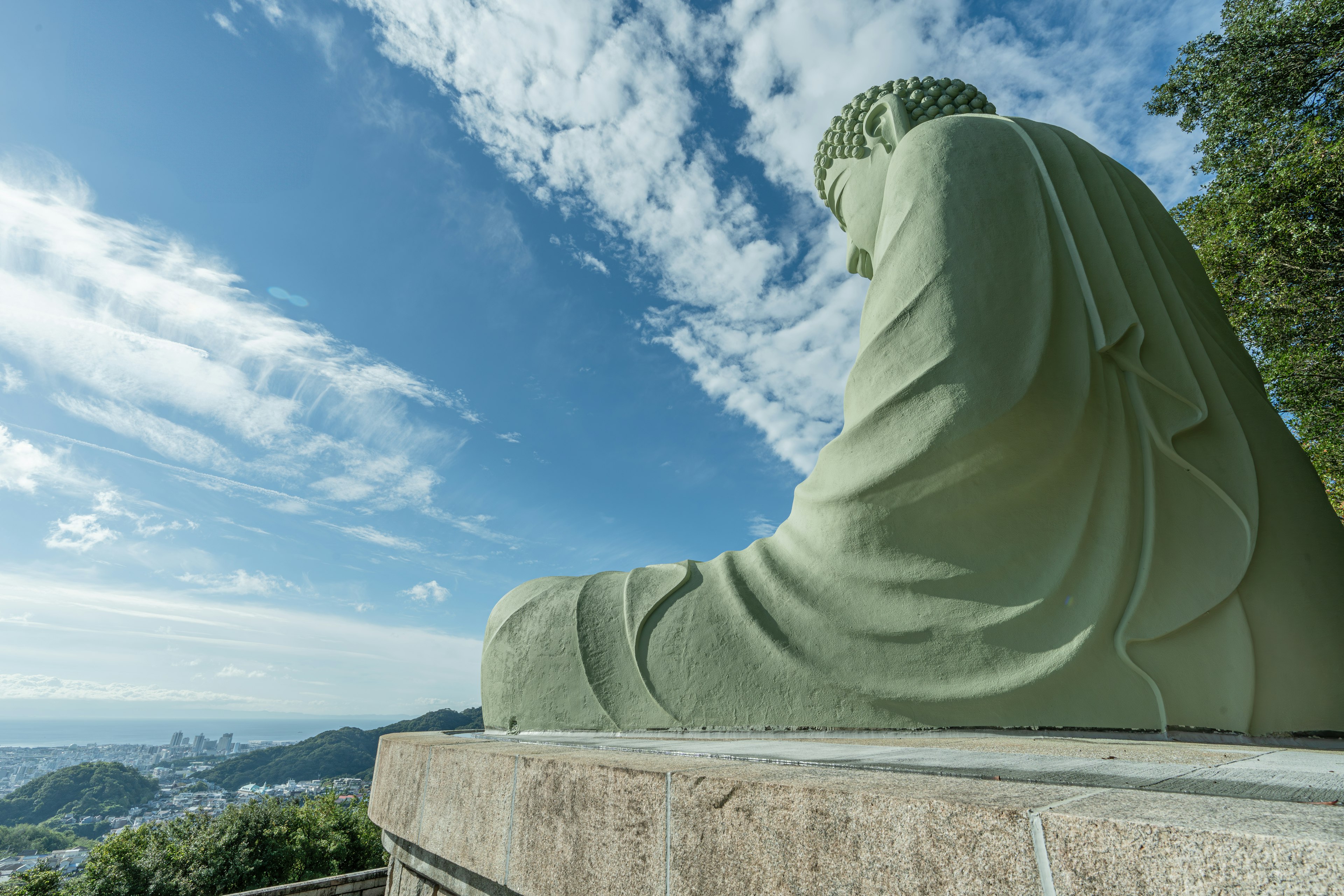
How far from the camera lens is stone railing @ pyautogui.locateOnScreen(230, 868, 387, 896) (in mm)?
8805

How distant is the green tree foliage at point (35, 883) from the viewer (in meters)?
14.0

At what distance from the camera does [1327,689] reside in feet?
9.57

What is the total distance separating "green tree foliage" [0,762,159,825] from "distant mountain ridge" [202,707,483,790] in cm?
391

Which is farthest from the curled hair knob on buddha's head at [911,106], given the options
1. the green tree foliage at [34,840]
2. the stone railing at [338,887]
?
the green tree foliage at [34,840]

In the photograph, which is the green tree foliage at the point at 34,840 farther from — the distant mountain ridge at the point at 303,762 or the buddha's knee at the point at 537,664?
the buddha's knee at the point at 537,664

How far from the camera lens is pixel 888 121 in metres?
4.80

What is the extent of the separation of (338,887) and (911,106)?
458 inches

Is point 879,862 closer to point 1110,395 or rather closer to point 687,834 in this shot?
point 687,834

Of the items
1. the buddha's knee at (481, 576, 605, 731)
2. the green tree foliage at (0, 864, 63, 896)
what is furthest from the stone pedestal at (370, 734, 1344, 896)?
the green tree foliage at (0, 864, 63, 896)

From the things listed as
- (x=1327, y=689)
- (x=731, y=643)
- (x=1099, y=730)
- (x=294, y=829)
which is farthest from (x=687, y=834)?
(x=294, y=829)

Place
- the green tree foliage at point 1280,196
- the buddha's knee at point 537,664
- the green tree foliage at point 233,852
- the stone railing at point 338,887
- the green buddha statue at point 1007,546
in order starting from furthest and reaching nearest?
the green tree foliage at point 233,852 → the stone railing at point 338,887 → the green tree foliage at point 1280,196 → the buddha's knee at point 537,664 → the green buddha statue at point 1007,546

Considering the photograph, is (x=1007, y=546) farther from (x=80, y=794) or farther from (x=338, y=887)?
(x=80, y=794)

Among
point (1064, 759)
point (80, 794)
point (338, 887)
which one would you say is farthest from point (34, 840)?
point (1064, 759)

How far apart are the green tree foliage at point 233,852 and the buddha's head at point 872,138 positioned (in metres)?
15.7
